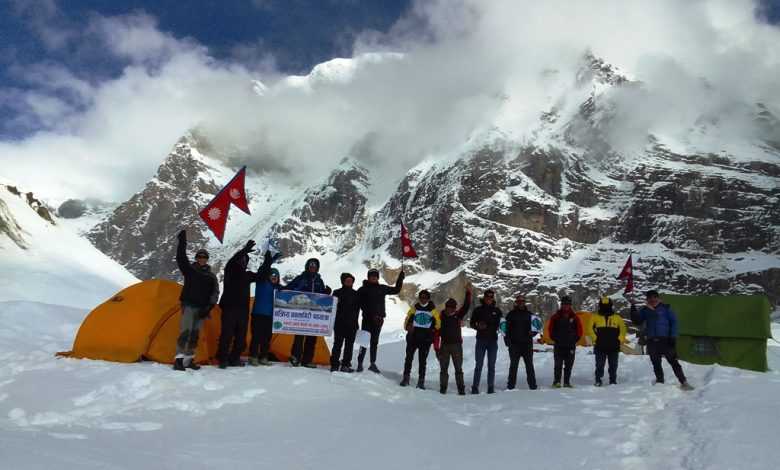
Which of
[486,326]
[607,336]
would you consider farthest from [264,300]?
[607,336]

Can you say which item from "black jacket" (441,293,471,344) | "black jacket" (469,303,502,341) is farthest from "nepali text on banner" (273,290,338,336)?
"black jacket" (469,303,502,341)

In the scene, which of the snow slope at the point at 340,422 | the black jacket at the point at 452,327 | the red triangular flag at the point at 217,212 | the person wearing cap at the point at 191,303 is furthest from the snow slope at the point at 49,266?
the black jacket at the point at 452,327

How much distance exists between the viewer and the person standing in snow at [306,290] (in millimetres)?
12711

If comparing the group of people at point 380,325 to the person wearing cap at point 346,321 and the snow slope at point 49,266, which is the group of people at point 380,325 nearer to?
the person wearing cap at point 346,321

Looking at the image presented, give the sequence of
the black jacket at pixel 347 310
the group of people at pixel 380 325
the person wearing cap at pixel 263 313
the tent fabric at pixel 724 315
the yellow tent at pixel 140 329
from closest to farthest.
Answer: the group of people at pixel 380 325
the yellow tent at pixel 140 329
the person wearing cap at pixel 263 313
the black jacket at pixel 347 310
the tent fabric at pixel 724 315

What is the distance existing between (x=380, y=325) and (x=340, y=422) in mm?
4853

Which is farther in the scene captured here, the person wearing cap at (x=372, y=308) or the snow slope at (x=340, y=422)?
the person wearing cap at (x=372, y=308)

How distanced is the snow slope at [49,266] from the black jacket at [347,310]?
17.6 meters

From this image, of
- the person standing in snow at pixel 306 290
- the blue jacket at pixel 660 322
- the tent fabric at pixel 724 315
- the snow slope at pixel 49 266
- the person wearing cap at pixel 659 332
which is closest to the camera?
the person wearing cap at pixel 659 332

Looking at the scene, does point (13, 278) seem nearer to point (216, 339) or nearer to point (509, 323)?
point (216, 339)

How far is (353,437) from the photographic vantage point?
7.70 metres

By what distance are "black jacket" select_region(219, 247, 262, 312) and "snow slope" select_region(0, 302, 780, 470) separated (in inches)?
54.4

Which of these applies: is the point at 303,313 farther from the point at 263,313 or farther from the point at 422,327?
the point at 422,327

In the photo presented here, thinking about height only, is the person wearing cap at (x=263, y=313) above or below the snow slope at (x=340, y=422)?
above
